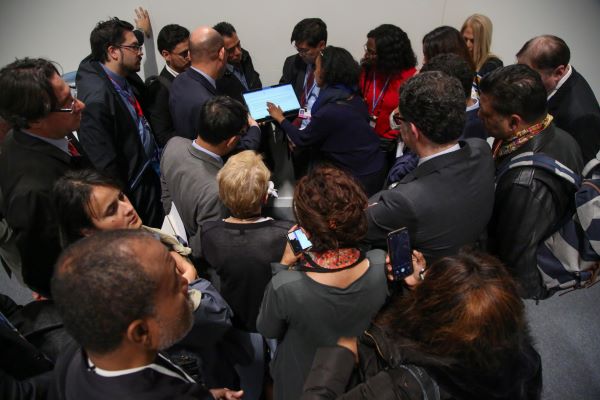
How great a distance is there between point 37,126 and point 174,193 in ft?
2.13

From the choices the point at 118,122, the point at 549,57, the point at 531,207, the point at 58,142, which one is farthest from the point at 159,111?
the point at 549,57

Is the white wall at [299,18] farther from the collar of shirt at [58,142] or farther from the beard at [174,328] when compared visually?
the beard at [174,328]

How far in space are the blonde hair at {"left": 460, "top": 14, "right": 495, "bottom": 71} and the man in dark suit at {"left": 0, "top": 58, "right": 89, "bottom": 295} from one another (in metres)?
2.86

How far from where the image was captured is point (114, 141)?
87.1 inches

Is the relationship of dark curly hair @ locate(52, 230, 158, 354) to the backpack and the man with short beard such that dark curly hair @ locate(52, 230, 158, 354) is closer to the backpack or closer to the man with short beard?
the man with short beard

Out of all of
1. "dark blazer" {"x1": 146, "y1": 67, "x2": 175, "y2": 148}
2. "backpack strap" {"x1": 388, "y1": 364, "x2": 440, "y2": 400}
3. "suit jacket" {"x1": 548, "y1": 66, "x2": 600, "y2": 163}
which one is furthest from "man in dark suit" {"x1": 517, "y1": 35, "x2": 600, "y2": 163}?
"dark blazer" {"x1": 146, "y1": 67, "x2": 175, "y2": 148}

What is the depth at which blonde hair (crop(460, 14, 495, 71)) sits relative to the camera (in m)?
2.93

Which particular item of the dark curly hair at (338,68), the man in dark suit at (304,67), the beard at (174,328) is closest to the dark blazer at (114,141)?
the man in dark suit at (304,67)

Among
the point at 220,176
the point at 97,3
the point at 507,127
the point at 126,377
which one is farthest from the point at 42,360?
the point at 97,3

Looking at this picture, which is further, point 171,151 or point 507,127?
point 171,151

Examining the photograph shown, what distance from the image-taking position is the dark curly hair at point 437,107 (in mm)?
1400

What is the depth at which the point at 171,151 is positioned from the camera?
1.97m

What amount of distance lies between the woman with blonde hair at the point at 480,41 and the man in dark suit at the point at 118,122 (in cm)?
250

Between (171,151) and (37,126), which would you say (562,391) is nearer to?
(171,151)
